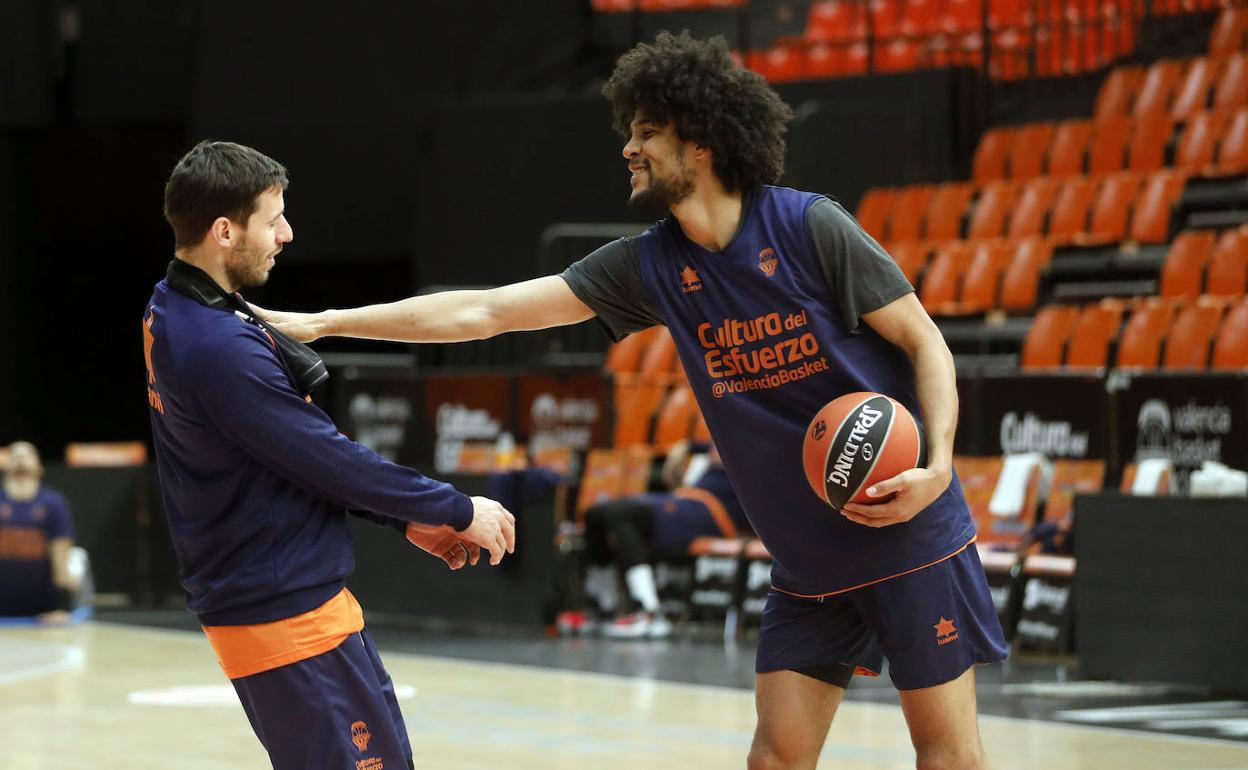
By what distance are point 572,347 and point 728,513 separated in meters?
3.26

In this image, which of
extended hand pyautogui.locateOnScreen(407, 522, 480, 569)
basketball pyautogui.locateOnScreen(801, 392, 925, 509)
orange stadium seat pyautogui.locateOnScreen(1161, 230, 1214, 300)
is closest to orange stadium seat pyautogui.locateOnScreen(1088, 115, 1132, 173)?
orange stadium seat pyautogui.locateOnScreen(1161, 230, 1214, 300)

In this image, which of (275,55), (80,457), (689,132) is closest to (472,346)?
(80,457)

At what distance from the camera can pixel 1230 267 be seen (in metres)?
12.5

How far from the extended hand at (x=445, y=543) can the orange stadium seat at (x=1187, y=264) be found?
10.1 meters

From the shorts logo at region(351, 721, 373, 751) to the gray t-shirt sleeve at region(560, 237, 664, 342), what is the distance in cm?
114

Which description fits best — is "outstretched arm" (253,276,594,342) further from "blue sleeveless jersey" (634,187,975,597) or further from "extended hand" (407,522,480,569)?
"extended hand" (407,522,480,569)

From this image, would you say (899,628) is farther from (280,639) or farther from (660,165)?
(280,639)

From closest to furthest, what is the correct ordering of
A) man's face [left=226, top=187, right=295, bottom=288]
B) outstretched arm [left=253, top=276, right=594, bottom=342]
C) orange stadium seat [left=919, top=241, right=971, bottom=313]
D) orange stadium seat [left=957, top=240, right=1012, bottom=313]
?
man's face [left=226, top=187, right=295, bottom=288]
outstretched arm [left=253, top=276, right=594, bottom=342]
orange stadium seat [left=957, top=240, right=1012, bottom=313]
orange stadium seat [left=919, top=241, right=971, bottom=313]

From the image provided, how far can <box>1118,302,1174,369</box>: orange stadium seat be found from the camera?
1195 centimetres

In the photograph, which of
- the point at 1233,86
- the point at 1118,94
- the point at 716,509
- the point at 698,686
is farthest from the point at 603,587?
the point at 1118,94

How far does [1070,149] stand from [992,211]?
1002 millimetres

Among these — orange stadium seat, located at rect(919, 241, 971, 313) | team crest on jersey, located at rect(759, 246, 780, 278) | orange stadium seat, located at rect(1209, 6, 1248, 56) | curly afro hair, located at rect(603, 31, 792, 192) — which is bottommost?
orange stadium seat, located at rect(919, 241, 971, 313)

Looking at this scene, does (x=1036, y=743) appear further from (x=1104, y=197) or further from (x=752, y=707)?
(x=1104, y=197)

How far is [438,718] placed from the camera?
8227mm
